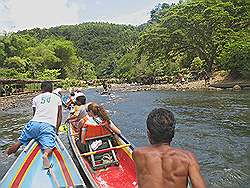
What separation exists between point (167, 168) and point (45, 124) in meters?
4.11

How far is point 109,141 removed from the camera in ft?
26.2

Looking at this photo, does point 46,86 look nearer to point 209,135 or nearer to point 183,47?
point 209,135

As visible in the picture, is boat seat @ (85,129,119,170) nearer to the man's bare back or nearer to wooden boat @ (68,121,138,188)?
wooden boat @ (68,121,138,188)

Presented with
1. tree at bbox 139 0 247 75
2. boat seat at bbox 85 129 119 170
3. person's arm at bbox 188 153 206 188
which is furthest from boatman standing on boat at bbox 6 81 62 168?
tree at bbox 139 0 247 75

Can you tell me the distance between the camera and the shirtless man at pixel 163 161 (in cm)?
284

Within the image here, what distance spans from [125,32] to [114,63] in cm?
4073

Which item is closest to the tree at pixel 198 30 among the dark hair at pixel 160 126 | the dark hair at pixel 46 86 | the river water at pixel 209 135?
the river water at pixel 209 135

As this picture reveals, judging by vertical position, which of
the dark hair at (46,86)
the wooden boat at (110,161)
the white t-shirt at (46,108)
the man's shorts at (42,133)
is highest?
the dark hair at (46,86)

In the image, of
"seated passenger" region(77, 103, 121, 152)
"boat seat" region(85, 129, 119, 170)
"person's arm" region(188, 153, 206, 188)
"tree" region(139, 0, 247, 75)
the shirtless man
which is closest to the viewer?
"person's arm" region(188, 153, 206, 188)

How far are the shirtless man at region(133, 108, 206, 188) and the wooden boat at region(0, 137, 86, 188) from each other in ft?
10.8

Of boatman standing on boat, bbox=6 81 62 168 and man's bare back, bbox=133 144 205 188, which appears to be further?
boatman standing on boat, bbox=6 81 62 168

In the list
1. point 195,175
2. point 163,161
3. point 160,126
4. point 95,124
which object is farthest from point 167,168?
point 95,124

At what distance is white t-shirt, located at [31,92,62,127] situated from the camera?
21.7 feet

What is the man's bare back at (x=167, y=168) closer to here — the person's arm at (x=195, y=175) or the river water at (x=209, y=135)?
the person's arm at (x=195, y=175)
